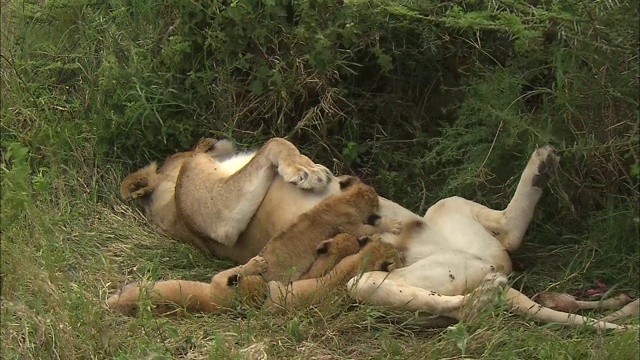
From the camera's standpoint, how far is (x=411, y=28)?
4.93 meters

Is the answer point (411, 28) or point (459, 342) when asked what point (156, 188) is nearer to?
point (411, 28)

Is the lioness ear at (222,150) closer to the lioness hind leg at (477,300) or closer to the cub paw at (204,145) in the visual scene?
the cub paw at (204,145)

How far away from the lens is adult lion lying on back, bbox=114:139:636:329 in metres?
3.84

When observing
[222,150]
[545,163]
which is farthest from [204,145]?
[545,163]

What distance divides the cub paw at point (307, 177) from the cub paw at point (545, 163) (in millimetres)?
938

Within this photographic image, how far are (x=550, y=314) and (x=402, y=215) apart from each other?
0.85 meters

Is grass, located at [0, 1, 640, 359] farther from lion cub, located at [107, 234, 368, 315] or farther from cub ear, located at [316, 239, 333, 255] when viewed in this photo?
cub ear, located at [316, 239, 333, 255]

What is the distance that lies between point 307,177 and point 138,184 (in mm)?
1135

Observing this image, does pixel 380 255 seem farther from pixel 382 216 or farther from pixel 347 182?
pixel 347 182

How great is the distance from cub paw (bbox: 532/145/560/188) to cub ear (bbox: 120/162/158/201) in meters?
2.00

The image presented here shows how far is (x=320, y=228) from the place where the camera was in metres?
4.25

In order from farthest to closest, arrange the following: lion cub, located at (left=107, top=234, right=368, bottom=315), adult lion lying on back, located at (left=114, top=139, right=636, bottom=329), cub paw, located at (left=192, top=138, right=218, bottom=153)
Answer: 1. cub paw, located at (left=192, top=138, right=218, bottom=153)
2. lion cub, located at (left=107, top=234, right=368, bottom=315)
3. adult lion lying on back, located at (left=114, top=139, right=636, bottom=329)

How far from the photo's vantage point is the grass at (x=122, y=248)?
3715mm

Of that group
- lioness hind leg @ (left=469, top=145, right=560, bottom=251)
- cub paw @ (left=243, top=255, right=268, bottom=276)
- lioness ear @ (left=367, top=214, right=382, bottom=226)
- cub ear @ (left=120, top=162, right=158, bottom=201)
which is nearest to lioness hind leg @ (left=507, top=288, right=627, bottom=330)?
lioness hind leg @ (left=469, top=145, right=560, bottom=251)
